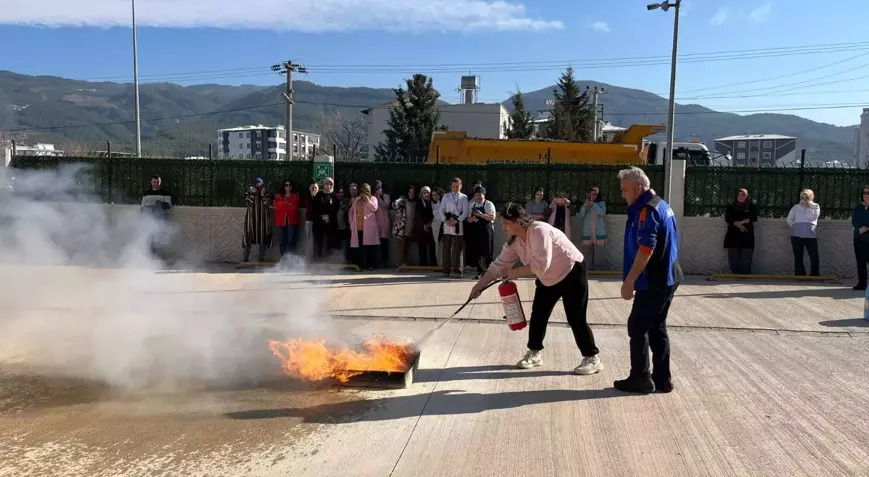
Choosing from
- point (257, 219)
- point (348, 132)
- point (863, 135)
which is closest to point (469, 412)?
point (257, 219)

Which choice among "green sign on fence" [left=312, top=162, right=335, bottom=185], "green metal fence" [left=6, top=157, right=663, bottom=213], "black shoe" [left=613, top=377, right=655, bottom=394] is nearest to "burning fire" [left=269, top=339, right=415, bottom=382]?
"black shoe" [left=613, top=377, right=655, bottom=394]

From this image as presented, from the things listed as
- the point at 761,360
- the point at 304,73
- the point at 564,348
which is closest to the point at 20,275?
the point at 564,348

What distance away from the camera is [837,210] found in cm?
1221

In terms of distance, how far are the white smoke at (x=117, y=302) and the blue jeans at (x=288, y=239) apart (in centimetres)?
42

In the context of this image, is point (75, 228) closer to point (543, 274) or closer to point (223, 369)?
point (223, 369)

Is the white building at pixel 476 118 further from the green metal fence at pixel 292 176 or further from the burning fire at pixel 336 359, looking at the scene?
the burning fire at pixel 336 359

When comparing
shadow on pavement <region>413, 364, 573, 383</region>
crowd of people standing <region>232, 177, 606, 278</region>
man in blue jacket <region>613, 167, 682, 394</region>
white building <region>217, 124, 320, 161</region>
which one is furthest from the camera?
white building <region>217, 124, 320, 161</region>

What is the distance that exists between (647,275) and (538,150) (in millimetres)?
12102

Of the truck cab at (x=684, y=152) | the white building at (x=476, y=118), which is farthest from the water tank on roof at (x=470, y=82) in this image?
the truck cab at (x=684, y=152)

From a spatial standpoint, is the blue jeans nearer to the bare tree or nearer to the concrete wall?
the concrete wall

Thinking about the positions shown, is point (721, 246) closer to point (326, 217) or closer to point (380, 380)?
point (326, 217)

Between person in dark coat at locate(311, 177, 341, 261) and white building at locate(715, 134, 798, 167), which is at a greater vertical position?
white building at locate(715, 134, 798, 167)

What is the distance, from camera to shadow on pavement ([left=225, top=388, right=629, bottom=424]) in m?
4.82

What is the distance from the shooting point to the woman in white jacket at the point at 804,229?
1145cm
